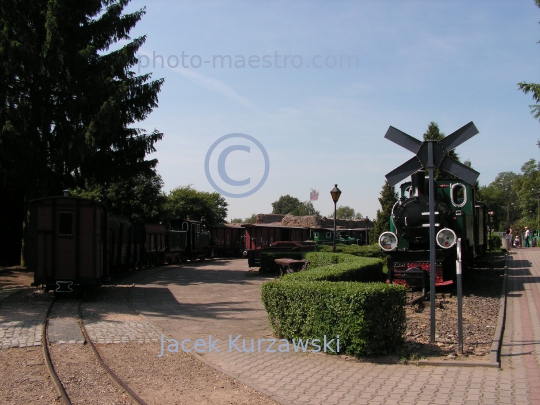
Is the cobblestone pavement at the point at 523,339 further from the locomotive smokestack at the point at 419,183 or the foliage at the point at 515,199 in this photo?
the foliage at the point at 515,199

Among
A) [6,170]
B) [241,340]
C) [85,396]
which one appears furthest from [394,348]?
[6,170]

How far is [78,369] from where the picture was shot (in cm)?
669

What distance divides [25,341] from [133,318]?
271 centimetres

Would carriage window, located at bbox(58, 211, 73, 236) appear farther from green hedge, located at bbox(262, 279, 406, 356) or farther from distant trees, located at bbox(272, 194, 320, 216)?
distant trees, located at bbox(272, 194, 320, 216)

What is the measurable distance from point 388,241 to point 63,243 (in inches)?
338

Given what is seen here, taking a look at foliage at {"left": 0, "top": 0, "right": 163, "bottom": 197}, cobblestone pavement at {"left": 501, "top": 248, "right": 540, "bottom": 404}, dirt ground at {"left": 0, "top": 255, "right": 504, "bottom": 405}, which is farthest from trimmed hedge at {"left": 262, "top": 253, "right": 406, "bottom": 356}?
foliage at {"left": 0, "top": 0, "right": 163, "bottom": 197}

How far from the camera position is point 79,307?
11891 millimetres

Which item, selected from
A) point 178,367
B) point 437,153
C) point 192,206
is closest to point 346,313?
point 178,367

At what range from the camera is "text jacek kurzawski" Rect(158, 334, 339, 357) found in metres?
7.31

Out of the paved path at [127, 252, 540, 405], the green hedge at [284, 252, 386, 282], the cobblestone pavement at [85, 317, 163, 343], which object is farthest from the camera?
the green hedge at [284, 252, 386, 282]

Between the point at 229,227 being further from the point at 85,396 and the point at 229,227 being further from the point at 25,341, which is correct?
the point at 85,396

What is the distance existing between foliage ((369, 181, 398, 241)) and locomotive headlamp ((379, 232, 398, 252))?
27.9m

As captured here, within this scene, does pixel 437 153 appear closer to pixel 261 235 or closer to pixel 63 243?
pixel 63 243

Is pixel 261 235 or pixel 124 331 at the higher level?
pixel 261 235
